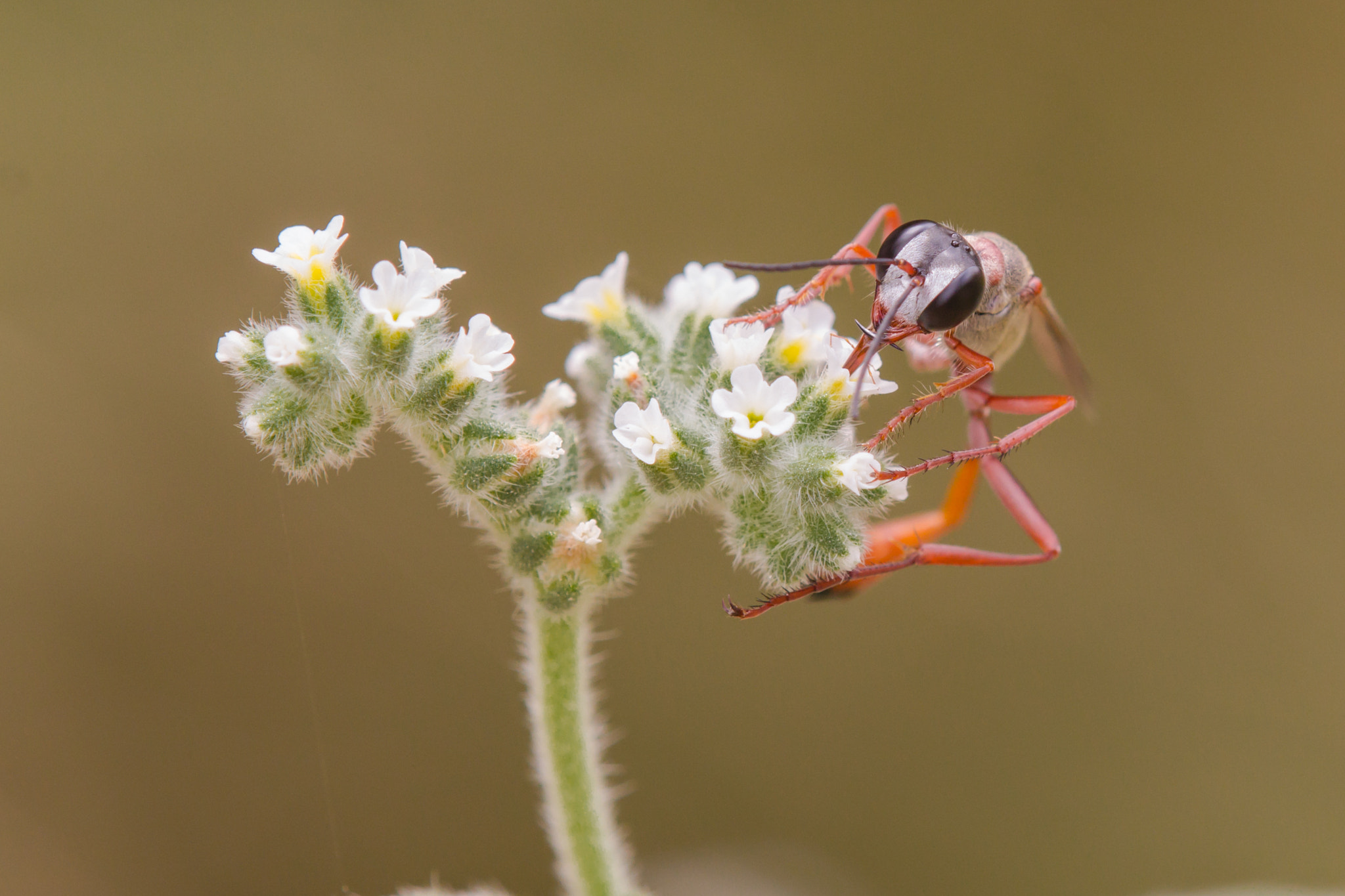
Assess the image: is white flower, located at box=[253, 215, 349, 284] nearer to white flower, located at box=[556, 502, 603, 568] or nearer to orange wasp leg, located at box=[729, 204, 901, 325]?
white flower, located at box=[556, 502, 603, 568]

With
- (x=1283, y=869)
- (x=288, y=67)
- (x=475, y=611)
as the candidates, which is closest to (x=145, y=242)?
(x=288, y=67)

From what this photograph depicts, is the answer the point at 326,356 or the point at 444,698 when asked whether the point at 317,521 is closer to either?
the point at 444,698

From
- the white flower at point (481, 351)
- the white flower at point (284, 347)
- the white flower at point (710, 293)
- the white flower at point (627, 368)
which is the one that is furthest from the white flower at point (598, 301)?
the white flower at point (284, 347)

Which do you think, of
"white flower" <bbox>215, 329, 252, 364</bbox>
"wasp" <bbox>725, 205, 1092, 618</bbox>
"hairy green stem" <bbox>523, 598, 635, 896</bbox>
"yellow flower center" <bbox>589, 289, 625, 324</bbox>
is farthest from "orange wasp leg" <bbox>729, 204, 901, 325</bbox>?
"white flower" <bbox>215, 329, 252, 364</bbox>

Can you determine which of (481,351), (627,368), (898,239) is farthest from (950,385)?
(481,351)

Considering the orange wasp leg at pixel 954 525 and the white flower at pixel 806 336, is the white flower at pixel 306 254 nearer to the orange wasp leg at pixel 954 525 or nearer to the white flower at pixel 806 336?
the white flower at pixel 806 336

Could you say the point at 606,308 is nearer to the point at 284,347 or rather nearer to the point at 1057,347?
the point at 284,347
